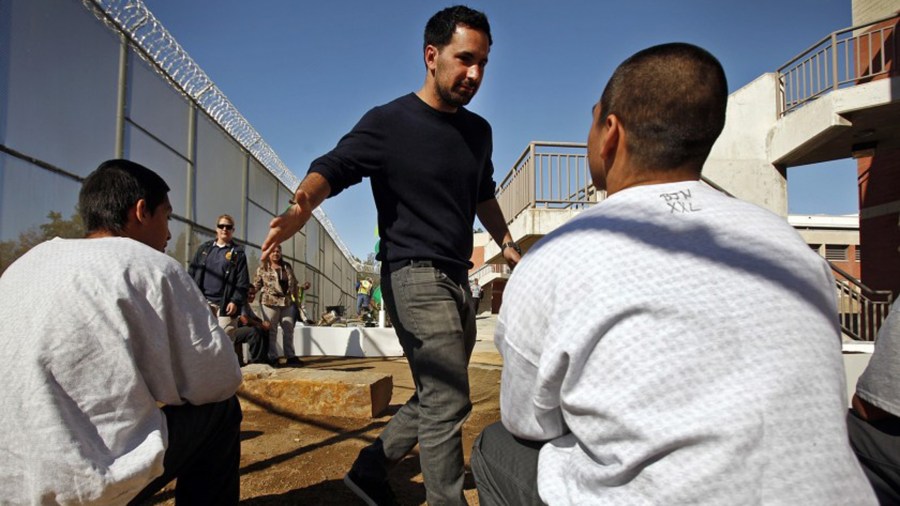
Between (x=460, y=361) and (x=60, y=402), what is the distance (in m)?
1.11

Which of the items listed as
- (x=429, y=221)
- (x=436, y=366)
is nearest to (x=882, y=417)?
(x=436, y=366)

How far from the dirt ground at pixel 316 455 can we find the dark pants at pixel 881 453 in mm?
1457

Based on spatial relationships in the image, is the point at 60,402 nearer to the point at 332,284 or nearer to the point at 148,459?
the point at 148,459

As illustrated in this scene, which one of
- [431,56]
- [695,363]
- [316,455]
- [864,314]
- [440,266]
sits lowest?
[316,455]

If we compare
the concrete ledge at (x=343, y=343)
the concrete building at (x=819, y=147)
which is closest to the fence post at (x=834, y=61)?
the concrete building at (x=819, y=147)

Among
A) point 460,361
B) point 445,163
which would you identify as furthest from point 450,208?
point 460,361

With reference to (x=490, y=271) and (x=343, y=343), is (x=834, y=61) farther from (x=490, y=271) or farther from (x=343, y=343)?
(x=490, y=271)

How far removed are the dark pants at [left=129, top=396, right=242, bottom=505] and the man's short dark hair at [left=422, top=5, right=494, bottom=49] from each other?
1.46 meters

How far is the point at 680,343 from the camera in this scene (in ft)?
2.85

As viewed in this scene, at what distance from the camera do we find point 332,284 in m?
21.2

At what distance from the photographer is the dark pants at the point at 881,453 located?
1391 millimetres

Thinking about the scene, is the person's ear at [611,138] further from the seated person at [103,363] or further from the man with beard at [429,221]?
the seated person at [103,363]

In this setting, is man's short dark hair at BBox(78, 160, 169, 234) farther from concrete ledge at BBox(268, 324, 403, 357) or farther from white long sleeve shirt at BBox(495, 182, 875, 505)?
concrete ledge at BBox(268, 324, 403, 357)

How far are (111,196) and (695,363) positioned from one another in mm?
1646
